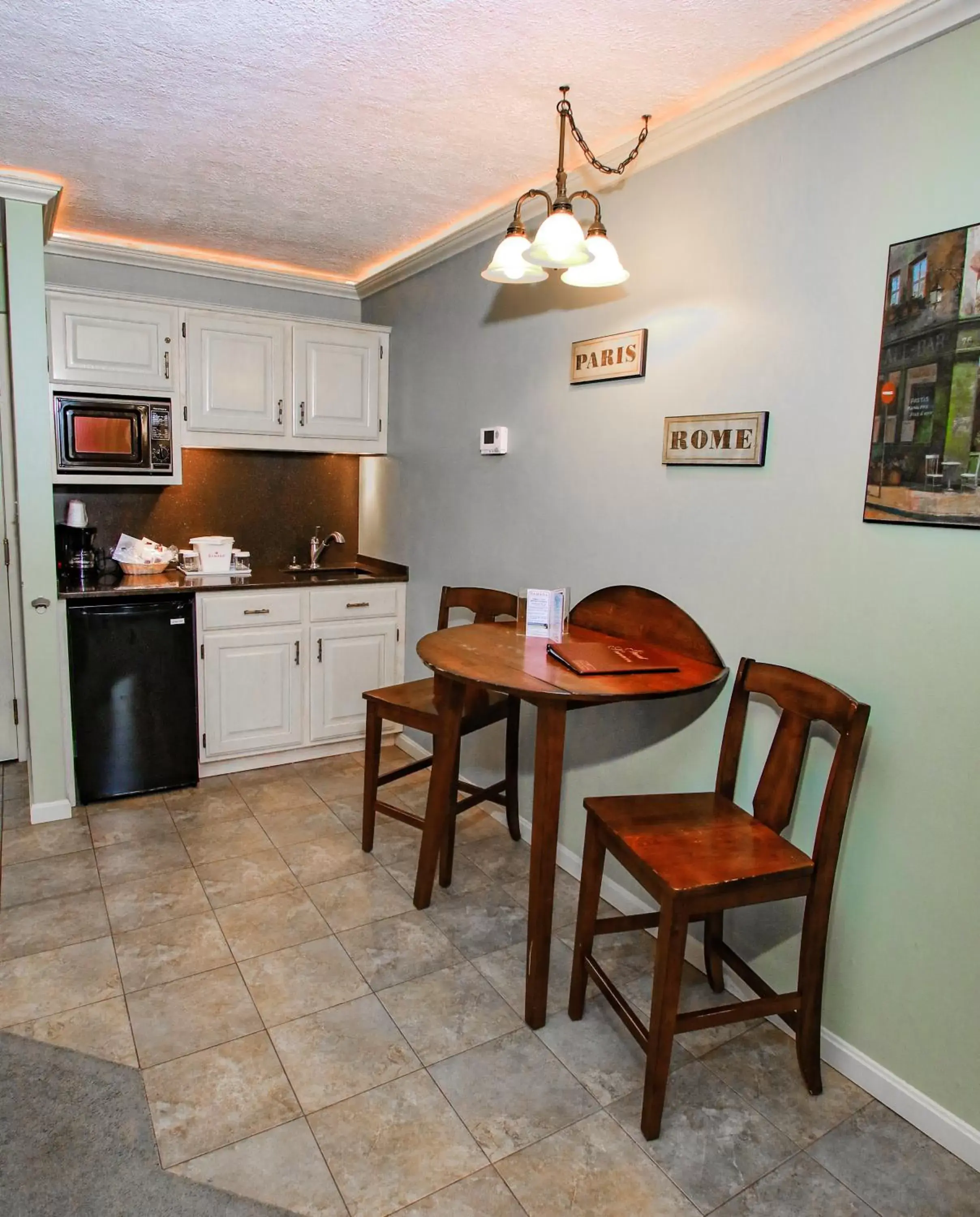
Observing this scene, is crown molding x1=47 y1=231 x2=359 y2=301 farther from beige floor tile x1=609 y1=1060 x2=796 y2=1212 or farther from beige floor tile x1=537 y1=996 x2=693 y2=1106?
beige floor tile x1=609 y1=1060 x2=796 y2=1212

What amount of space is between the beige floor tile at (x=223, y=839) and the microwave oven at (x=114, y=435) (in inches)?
62.2

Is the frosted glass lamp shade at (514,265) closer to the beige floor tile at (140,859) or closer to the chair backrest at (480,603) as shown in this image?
the chair backrest at (480,603)

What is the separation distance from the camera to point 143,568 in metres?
3.61

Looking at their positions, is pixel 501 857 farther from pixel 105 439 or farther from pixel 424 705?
pixel 105 439

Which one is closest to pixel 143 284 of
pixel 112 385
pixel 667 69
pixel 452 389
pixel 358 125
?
pixel 112 385

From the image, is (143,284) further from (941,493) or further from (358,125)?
(941,493)

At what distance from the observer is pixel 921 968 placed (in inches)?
71.4

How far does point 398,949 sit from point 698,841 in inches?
42.5

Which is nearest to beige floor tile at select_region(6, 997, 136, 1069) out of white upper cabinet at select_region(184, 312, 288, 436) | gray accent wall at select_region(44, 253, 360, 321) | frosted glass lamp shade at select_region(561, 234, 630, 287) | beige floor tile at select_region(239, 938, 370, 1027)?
beige floor tile at select_region(239, 938, 370, 1027)

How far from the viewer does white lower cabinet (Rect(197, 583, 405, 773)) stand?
3598 millimetres

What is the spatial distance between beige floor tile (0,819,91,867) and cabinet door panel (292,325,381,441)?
203 cm

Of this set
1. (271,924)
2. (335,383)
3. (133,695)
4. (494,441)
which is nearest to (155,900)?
(271,924)

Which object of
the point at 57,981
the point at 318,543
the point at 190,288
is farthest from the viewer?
the point at 318,543

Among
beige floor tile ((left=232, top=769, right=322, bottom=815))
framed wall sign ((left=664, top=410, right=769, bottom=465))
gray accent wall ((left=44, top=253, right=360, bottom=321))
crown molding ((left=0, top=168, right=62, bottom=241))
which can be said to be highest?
crown molding ((left=0, top=168, right=62, bottom=241))
